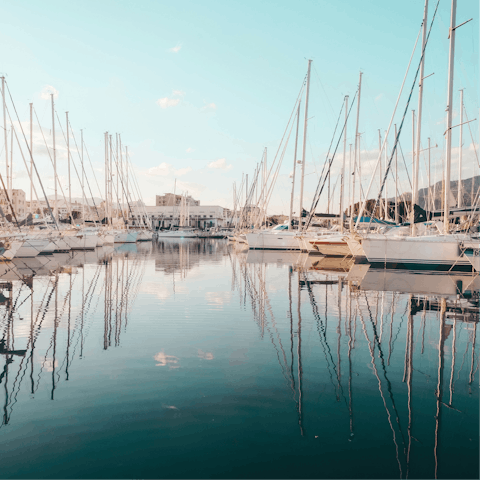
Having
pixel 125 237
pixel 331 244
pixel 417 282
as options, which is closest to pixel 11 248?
pixel 331 244

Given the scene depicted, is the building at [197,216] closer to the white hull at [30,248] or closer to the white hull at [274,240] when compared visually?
the white hull at [274,240]

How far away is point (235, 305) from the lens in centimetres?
1093

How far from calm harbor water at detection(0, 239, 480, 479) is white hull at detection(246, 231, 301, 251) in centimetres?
2381

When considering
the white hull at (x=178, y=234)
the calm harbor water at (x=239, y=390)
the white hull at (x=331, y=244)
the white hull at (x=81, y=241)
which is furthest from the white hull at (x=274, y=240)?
the white hull at (x=178, y=234)

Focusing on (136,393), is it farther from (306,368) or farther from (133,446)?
(306,368)

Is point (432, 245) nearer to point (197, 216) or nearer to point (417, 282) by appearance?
point (417, 282)

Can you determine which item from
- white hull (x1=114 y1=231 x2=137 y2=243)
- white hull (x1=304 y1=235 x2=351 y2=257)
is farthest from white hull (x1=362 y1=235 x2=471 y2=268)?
white hull (x1=114 y1=231 x2=137 y2=243)

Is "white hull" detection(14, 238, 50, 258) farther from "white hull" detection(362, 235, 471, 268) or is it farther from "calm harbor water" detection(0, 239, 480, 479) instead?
"white hull" detection(362, 235, 471, 268)

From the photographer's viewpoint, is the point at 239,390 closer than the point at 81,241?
Yes

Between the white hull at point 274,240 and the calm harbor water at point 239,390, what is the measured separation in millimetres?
23807

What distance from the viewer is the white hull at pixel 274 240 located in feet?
114

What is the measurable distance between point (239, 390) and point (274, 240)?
30.7 m

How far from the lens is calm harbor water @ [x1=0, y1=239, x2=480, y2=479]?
3.60 metres

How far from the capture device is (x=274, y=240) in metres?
35.6
